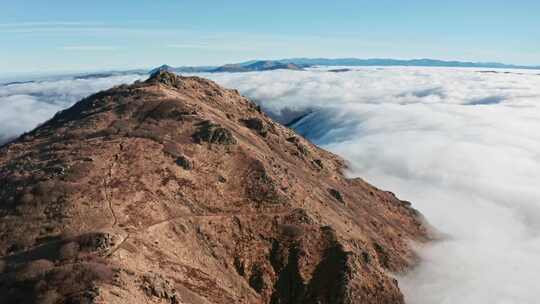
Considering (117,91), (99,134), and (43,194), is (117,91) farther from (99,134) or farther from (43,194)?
(43,194)

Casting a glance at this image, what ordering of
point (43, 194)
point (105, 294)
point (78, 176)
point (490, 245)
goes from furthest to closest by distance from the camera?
point (490, 245), point (78, 176), point (43, 194), point (105, 294)

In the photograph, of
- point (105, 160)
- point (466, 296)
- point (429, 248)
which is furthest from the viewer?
point (429, 248)

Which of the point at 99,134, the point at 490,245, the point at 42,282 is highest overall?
the point at 99,134

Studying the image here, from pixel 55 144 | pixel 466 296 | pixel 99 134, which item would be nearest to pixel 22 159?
pixel 55 144

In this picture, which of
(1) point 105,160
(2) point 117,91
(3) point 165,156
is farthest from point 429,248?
(2) point 117,91

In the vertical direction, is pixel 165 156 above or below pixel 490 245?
above

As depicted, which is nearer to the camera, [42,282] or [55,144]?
[42,282]

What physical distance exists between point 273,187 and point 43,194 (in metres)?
44.0

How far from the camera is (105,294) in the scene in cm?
5325

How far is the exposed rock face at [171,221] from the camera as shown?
62.2 metres

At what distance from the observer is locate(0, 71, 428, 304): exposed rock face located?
62188 mm

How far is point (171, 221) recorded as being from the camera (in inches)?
3159

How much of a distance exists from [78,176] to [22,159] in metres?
22.0

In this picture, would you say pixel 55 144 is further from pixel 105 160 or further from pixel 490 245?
pixel 490 245
